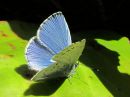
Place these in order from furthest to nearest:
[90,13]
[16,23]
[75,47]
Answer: [90,13]
[16,23]
[75,47]

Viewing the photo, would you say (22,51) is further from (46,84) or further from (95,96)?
(95,96)

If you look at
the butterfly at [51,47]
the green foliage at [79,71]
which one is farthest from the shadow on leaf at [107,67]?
the butterfly at [51,47]

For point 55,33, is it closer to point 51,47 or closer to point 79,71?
point 51,47

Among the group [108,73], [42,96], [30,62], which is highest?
[30,62]

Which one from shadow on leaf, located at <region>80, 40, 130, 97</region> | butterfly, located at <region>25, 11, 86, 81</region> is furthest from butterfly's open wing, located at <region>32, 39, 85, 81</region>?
shadow on leaf, located at <region>80, 40, 130, 97</region>

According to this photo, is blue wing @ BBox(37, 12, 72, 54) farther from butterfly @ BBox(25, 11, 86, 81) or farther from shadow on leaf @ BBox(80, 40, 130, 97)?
shadow on leaf @ BBox(80, 40, 130, 97)

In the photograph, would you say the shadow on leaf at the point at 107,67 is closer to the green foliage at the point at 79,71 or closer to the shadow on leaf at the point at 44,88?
the green foliage at the point at 79,71

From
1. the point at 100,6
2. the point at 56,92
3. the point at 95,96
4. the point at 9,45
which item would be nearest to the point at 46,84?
the point at 56,92
